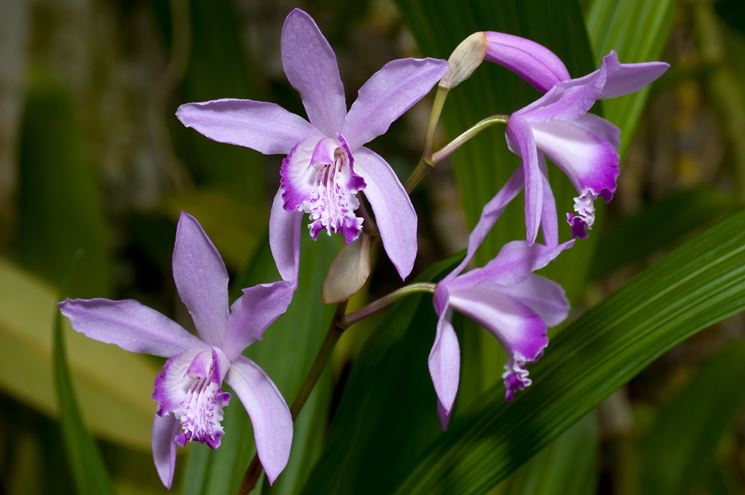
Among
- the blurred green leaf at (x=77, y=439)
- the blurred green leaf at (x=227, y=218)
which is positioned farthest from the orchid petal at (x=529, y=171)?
the blurred green leaf at (x=227, y=218)

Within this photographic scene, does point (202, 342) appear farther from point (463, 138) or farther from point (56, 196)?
point (56, 196)

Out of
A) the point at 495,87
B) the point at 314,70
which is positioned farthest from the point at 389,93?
the point at 495,87

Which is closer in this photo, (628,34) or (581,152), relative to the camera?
(581,152)

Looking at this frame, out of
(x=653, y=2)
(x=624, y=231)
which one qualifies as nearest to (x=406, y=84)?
(x=653, y=2)

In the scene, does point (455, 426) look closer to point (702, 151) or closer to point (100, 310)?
point (100, 310)

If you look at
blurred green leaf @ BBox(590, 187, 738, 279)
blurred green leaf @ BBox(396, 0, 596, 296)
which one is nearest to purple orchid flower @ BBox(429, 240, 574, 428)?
blurred green leaf @ BBox(396, 0, 596, 296)

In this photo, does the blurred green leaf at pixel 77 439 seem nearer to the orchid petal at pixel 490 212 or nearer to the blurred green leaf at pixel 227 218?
the orchid petal at pixel 490 212
